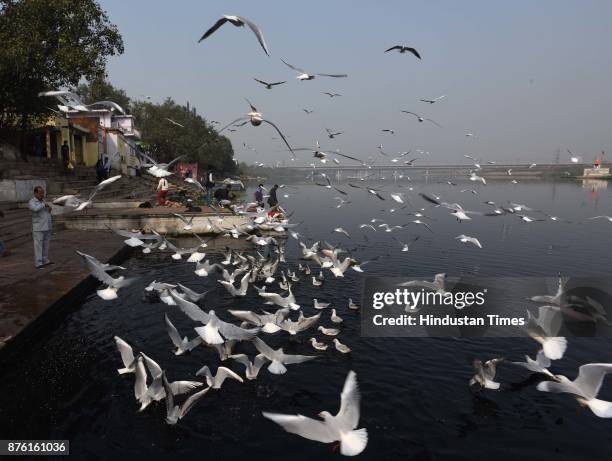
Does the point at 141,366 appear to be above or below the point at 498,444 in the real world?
above

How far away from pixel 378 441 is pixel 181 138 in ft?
236

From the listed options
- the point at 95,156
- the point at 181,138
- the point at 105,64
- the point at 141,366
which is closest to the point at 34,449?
the point at 141,366

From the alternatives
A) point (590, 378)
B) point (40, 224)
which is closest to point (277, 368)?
point (590, 378)

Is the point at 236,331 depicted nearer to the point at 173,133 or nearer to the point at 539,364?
the point at 539,364

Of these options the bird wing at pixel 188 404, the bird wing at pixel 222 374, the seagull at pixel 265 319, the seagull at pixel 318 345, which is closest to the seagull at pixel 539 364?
the seagull at pixel 318 345

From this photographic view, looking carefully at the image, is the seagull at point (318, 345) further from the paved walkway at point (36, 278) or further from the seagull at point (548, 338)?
the paved walkway at point (36, 278)

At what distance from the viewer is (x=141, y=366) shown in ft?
18.9

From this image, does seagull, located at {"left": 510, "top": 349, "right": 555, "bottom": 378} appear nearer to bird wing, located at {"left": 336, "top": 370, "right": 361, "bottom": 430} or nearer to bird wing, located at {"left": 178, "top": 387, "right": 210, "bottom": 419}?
bird wing, located at {"left": 336, "top": 370, "right": 361, "bottom": 430}

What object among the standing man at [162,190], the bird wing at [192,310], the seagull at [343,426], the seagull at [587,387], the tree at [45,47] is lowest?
the seagull at [587,387]

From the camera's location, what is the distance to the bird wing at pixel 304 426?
338 cm

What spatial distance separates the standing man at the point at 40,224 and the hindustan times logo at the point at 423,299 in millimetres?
9475

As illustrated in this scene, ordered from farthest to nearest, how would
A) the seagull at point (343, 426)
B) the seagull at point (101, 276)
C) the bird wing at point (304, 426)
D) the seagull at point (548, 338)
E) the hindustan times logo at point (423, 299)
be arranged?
the hindustan times logo at point (423, 299), the seagull at point (101, 276), the seagull at point (548, 338), the seagull at point (343, 426), the bird wing at point (304, 426)

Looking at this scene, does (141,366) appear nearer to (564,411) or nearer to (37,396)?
(37,396)

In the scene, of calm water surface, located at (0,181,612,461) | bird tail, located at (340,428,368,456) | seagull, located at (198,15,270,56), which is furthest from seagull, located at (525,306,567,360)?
seagull, located at (198,15,270,56)
